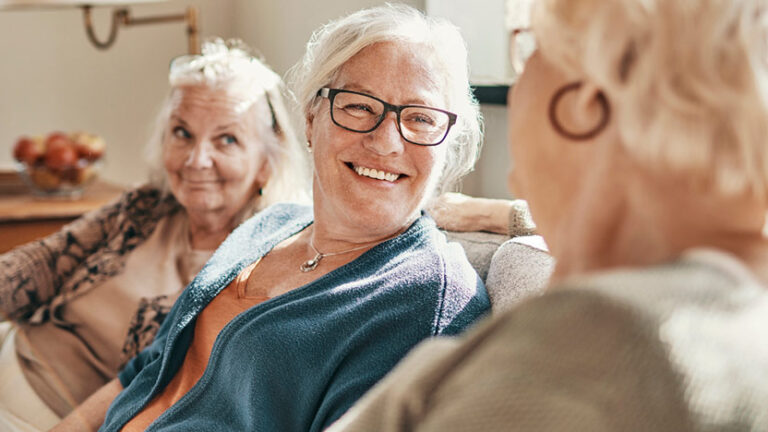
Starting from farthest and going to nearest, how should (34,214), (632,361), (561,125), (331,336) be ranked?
(34,214)
(331,336)
(561,125)
(632,361)

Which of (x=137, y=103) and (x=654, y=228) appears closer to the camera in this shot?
(x=654, y=228)

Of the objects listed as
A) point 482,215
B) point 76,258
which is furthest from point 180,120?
point 482,215

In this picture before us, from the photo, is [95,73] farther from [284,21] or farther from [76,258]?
[76,258]

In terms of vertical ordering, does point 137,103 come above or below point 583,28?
below

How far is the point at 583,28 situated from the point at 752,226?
186mm

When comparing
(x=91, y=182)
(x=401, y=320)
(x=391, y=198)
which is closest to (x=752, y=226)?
(x=401, y=320)

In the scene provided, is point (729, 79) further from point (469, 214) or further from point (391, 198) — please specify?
point (469, 214)

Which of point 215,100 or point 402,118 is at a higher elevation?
point 402,118

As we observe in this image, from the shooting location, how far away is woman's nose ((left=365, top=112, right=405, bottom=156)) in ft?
4.15

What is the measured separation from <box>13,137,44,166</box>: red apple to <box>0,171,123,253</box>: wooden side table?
0.48 ft

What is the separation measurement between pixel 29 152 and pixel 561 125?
261 centimetres

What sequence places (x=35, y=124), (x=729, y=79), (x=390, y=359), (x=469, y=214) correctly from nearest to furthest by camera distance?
(x=729, y=79), (x=390, y=359), (x=469, y=214), (x=35, y=124)

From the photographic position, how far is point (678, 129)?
1.64 ft

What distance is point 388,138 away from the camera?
127 centimetres
